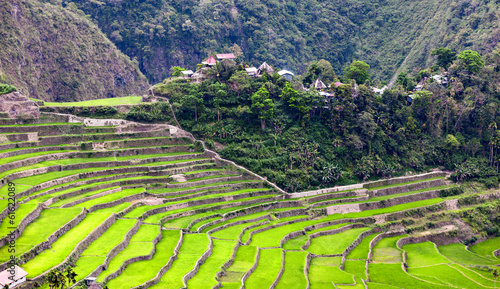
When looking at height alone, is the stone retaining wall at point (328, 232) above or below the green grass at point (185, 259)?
below

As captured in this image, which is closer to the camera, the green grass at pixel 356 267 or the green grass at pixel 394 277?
the green grass at pixel 394 277

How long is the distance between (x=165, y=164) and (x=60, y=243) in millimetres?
18050

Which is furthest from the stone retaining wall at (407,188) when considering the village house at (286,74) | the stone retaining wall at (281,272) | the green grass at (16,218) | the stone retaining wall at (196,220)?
the green grass at (16,218)

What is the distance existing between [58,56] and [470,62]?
176ft

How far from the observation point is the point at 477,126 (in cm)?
6347

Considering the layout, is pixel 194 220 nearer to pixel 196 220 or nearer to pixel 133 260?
pixel 196 220

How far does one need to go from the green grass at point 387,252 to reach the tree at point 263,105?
1812cm

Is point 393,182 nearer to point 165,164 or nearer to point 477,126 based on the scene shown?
point 477,126

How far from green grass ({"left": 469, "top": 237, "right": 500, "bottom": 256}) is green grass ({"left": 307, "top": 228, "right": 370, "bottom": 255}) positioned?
10.2m

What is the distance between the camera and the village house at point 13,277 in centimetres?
2367

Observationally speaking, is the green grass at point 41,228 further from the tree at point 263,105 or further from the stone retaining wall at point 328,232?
the tree at point 263,105

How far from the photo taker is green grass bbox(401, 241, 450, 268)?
4027 centimetres

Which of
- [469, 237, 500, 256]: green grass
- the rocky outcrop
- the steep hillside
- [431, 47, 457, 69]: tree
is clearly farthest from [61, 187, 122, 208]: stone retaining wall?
[431, 47, 457, 69]: tree

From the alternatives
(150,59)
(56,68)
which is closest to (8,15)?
(56,68)
